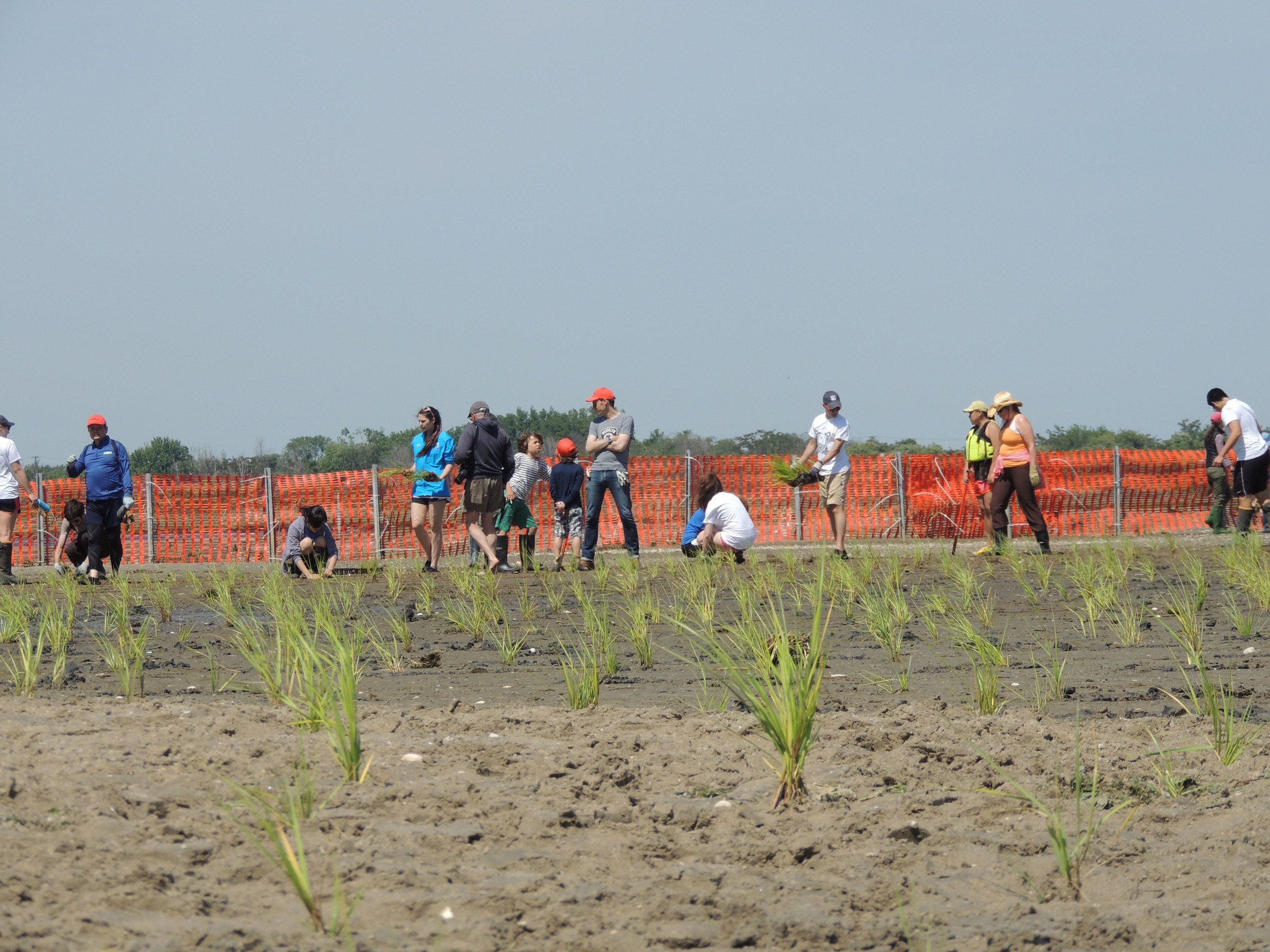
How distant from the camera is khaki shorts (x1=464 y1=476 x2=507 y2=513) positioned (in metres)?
11.2

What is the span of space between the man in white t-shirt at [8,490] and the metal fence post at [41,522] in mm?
5785

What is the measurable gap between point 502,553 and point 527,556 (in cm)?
44

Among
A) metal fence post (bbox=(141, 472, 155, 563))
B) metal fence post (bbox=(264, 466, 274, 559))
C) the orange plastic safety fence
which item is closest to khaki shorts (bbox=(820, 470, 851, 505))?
the orange plastic safety fence

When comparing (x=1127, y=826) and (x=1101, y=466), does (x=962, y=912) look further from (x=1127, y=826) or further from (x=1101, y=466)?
(x=1101, y=466)

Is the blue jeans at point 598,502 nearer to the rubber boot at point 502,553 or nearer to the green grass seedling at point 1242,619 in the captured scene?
the rubber boot at point 502,553

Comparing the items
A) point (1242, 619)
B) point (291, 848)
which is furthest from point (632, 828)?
point (1242, 619)

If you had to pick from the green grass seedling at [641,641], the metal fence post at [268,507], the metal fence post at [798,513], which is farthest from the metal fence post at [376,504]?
the green grass seedling at [641,641]

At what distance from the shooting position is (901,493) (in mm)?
20828

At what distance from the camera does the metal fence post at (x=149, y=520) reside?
61.9 ft

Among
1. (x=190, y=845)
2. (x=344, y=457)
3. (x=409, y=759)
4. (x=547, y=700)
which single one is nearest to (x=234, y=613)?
(x=547, y=700)

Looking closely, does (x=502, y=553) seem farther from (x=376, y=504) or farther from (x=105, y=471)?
(x=376, y=504)

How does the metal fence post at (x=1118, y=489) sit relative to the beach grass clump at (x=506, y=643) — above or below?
above

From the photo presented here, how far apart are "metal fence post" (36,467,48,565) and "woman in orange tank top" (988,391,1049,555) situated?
13.0 meters

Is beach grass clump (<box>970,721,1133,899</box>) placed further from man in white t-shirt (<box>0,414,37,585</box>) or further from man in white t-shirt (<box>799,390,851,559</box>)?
man in white t-shirt (<box>0,414,37,585</box>)
